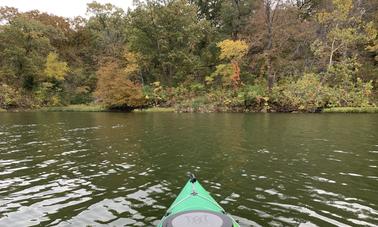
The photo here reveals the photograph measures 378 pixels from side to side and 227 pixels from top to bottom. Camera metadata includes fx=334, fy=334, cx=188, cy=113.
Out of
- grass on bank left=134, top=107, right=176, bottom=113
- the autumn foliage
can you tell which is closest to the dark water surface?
grass on bank left=134, top=107, right=176, bottom=113

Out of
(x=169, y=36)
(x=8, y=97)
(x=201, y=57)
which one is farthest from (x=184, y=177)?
(x=8, y=97)

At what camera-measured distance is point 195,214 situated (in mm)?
5398

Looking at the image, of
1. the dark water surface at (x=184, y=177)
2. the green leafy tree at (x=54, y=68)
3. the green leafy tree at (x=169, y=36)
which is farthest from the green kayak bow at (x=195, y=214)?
the green leafy tree at (x=54, y=68)

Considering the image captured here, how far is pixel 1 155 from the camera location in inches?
552

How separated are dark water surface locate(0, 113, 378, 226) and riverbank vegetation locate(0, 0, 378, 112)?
62.6 feet

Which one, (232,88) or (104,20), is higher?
(104,20)

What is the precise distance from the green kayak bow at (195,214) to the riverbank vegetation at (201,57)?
28695 mm

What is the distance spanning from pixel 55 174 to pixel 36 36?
44.6m

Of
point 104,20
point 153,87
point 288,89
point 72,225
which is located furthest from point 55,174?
point 104,20

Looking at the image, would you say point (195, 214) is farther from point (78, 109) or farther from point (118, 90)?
point (78, 109)

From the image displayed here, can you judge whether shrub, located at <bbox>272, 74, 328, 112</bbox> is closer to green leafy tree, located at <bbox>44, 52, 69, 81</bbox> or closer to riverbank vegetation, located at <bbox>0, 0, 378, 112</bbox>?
riverbank vegetation, located at <bbox>0, 0, 378, 112</bbox>

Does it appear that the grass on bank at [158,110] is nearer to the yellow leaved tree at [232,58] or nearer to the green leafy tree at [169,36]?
the green leafy tree at [169,36]

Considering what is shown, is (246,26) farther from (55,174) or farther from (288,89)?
(55,174)

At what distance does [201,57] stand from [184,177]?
4079cm
